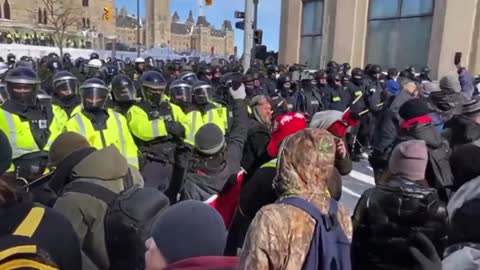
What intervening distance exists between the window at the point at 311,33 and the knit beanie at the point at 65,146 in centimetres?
1919

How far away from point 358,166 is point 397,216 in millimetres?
7751

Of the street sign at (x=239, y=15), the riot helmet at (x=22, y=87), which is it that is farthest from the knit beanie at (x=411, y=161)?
the street sign at (x=239, y=15)

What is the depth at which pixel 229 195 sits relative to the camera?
141 inches

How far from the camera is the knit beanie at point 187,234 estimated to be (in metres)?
1.79

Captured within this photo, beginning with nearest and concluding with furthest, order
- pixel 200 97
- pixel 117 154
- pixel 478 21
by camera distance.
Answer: pixel 117 154 < pixel 200 97 < pixel 478 21

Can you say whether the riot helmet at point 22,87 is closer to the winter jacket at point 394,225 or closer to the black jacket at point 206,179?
the black jacket at point 206,179

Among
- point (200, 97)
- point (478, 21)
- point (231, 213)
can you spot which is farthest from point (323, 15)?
point (231, 213)

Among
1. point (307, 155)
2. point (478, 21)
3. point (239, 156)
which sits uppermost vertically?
point (478, 21)

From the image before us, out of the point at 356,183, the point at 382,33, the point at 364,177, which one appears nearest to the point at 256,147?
the point at 356,183

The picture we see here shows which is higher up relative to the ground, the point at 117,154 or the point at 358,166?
the point at 117,154

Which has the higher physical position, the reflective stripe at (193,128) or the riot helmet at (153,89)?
the riot helmet at (153,89)

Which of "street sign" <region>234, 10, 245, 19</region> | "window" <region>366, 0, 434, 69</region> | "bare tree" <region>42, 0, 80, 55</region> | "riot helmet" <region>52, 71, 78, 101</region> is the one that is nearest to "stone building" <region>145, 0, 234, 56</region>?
"bare tree" <region>42, 0, 80, 55</region>

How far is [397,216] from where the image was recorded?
99.1 inches

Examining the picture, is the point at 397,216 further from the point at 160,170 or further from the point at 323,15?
the point at 323,15
